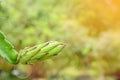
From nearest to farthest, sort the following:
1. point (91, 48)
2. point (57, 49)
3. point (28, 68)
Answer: point (57, 49) → point (28, 68) → point (91, 48)

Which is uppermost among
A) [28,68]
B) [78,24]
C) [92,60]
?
[78,24]

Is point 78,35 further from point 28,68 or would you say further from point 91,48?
point 28,68

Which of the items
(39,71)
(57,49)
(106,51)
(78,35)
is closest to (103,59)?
(106,51)

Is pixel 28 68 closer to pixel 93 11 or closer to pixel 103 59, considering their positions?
pixel 103 59

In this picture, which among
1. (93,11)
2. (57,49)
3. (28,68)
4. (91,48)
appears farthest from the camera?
(93,11)

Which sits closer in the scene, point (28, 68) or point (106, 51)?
point (28, 68)

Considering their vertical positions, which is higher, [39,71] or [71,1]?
[71,1]

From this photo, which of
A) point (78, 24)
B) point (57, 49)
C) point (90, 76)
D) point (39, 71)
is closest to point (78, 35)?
point (78, 24)
